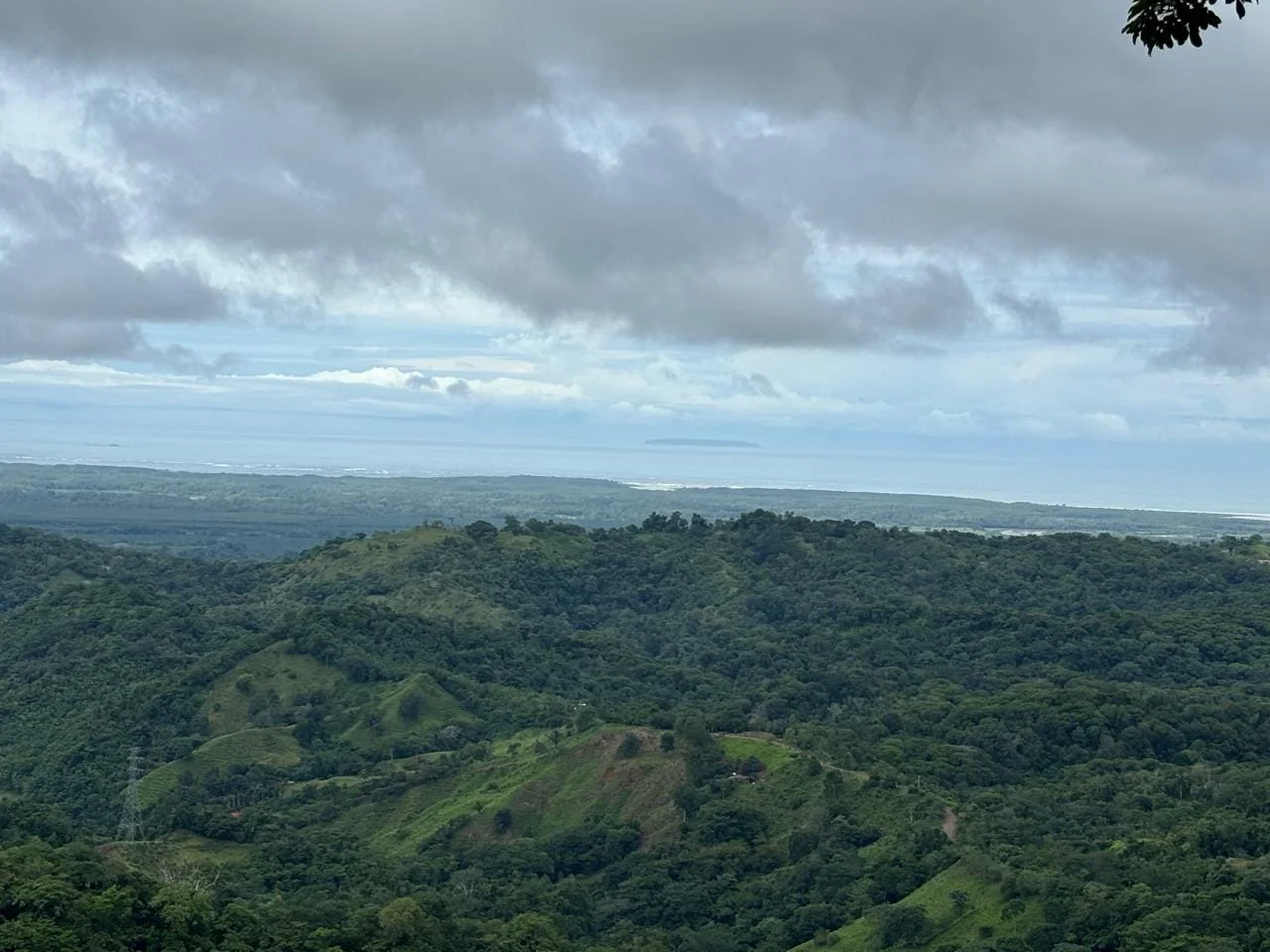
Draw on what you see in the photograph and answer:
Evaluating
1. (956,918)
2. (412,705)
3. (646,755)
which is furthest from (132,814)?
(956,918)

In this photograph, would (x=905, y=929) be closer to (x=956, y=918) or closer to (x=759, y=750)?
(x=956, y=918)

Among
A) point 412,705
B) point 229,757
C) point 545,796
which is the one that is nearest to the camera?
point 545,796

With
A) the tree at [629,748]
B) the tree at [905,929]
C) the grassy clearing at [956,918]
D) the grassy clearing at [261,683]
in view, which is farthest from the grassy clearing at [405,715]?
the tree at [905,929]

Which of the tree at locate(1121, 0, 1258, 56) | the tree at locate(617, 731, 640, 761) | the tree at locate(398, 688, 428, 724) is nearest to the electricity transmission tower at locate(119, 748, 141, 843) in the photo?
the tree at locate(398, 688, 428, 724)

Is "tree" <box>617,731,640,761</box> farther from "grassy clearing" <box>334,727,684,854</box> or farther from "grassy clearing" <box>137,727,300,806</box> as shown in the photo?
"grassy clearing" <box>137,727,300,806</box>

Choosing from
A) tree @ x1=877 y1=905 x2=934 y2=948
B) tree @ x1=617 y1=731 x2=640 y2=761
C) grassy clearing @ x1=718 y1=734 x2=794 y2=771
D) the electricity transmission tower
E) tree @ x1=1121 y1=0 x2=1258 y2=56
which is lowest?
the electricity transmission tower

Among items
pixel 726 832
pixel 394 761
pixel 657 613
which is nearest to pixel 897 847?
pixel 726 832
